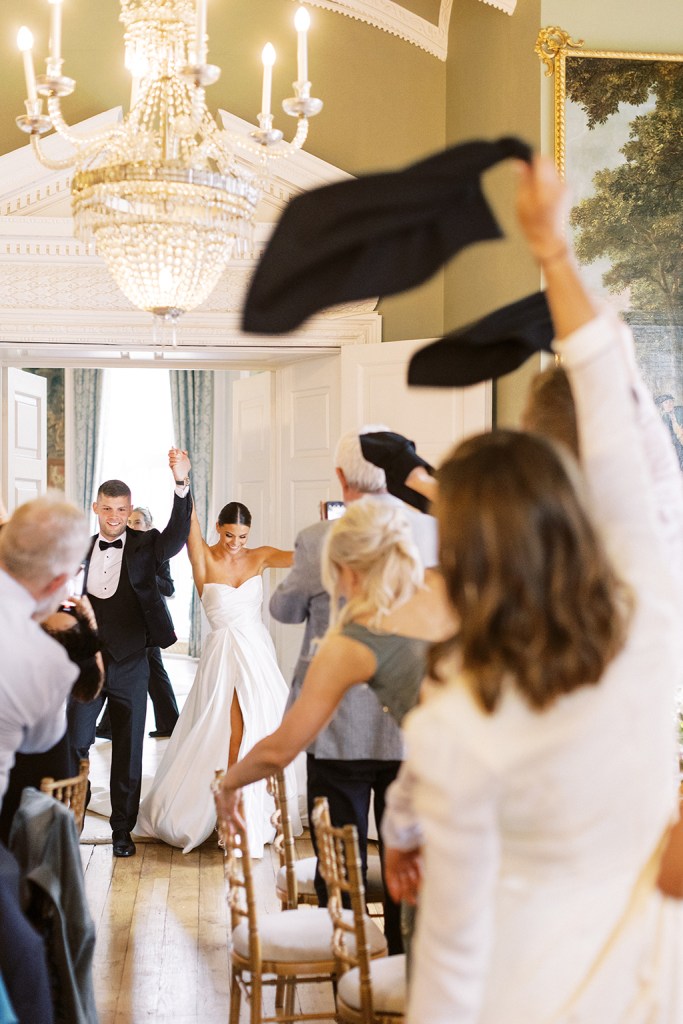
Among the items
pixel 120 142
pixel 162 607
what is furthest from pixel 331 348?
pixel 120 142

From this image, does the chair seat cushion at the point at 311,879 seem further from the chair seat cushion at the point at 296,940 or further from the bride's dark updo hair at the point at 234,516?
the bride's dark updo hair at the point at 234,516

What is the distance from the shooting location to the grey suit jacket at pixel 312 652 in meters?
3.35

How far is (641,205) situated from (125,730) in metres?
3.66

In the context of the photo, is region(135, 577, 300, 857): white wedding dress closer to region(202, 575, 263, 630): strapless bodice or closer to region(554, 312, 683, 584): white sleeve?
region(202, 575, 263, 630): strapless bodice

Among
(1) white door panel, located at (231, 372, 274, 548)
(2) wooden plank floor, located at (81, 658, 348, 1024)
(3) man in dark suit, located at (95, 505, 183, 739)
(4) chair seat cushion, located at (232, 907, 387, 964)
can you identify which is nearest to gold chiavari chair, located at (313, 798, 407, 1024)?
(4) chair seat cushion, located at (232, 907, 387, 964)

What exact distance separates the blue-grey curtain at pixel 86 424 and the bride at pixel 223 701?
6739 mm

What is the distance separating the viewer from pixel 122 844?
5637mm

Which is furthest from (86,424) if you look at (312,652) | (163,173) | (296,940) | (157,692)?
(296,940)

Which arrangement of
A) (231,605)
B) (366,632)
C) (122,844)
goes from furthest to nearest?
1. (231,605)
2. (122,844)
3. (366,632)

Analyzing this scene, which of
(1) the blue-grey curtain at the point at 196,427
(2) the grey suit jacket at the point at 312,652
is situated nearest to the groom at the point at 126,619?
(2) the grey suit jacket at the point at 312,652

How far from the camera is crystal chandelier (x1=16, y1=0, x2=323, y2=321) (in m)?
3.62

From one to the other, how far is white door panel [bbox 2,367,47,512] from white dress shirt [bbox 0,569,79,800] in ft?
15.1

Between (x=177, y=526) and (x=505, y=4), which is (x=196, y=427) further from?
(x=505, y=4)

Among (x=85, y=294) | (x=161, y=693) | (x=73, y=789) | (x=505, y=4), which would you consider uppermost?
(x=505, y=4)
